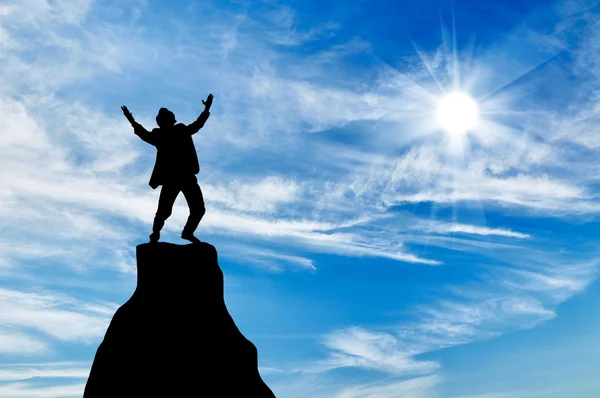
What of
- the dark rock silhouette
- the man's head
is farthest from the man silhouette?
the dark rock silhouette

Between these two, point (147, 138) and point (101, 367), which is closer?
point (101, 367)

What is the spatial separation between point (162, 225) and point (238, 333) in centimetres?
338

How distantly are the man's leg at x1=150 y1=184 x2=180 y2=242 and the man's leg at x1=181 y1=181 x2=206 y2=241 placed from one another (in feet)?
0.97

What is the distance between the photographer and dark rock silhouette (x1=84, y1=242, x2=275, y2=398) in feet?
40.3

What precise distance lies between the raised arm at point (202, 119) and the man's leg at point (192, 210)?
143 centimetres

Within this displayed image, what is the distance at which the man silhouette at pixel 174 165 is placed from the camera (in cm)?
1402

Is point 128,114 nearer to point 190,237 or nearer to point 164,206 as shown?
point 164,206

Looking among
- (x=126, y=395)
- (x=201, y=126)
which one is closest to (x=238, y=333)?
(x=126, y=395)

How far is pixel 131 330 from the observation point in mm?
12820

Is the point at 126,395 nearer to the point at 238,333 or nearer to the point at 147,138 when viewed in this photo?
the point at 238,333

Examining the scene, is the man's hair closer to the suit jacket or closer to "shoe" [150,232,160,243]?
the suit jacket

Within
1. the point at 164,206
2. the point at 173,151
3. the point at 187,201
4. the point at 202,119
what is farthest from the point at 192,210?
the point at 202,119

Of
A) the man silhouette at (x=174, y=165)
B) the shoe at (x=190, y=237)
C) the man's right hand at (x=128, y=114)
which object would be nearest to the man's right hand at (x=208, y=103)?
the man silhouette at (x=174, y=165)

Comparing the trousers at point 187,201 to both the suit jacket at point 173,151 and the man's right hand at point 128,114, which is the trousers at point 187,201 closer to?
the suit jacket at point 173,151
